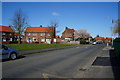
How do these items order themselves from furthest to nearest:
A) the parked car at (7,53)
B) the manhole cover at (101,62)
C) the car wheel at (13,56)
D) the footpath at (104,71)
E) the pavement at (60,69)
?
1. the car wheel at (13,56)
2. the parked car at (7,53)
3. the manhole cover at (101,62)
4. the pavement at (60,69)
5. the footpath at (104,71)

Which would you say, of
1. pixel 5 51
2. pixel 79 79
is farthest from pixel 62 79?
pixel 5 51

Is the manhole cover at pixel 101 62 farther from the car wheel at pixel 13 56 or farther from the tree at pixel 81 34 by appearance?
the tree at pixel 81 34

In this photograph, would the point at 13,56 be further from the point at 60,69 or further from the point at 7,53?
the point at 60,69

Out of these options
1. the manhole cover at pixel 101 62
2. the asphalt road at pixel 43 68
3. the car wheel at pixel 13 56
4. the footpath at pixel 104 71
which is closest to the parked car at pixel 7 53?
the car wheel at pixel 13 56

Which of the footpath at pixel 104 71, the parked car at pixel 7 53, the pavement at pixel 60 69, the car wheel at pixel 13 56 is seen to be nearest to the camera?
the footpath at pixel 104 71

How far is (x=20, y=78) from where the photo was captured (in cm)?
562

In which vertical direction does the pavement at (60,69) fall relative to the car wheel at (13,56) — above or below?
below

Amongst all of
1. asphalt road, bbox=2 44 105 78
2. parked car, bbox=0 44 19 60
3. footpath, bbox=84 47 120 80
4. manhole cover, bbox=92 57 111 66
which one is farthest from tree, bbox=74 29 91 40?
footpath, bbox=84 47 120 80

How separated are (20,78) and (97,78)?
11.2 ft

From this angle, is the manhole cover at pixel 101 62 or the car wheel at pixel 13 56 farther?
the car wheel at pixel 13 56

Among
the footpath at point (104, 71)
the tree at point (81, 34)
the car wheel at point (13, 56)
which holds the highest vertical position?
the tree at point (81, 34)

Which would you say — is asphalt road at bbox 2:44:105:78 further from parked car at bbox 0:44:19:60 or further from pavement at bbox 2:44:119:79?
parked car at bbox 0:44:19:60

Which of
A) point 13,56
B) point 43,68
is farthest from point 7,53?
point 43,68

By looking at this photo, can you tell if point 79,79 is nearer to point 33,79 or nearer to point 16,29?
point 33,79
